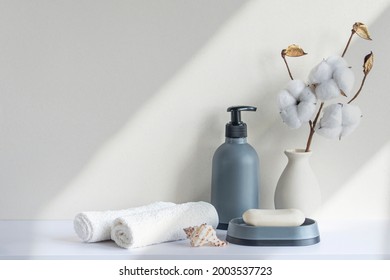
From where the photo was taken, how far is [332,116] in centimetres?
142

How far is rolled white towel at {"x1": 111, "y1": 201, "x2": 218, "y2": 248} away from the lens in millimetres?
1240

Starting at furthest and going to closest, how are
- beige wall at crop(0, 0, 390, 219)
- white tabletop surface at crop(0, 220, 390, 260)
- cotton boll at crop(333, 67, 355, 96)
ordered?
beige wall at crop(0, 0, 390, 219), cotton boll at crop(333, 67, 355, 96), white tabletop surface at crop(0, 220, 390, 260)

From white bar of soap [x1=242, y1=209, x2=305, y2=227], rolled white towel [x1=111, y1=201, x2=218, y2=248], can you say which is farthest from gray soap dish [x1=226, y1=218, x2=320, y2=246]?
rolled white towel [x1=111, y1=201, x2=218, y2=248]

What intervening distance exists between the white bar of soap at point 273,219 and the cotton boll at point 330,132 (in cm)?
24

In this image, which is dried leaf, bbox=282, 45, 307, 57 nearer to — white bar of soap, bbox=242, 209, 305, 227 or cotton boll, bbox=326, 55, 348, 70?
cotton boll, bbox=326, 55, 348, 70

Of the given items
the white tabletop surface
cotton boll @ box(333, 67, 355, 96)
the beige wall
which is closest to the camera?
the white tabletop surface

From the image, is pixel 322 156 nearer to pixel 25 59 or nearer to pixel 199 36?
pixel 199 36

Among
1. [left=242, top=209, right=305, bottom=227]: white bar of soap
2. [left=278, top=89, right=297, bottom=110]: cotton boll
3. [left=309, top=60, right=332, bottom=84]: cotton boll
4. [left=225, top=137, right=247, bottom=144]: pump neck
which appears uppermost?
[left=309, top=60, right=332, bottom=84]: cotton boll

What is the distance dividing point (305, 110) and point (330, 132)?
0.23ft

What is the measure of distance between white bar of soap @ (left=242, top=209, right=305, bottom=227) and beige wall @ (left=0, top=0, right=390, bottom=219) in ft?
0.92

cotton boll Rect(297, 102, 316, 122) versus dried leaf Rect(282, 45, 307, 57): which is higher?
dried leaf Rect(282, 45, 307, 57)
